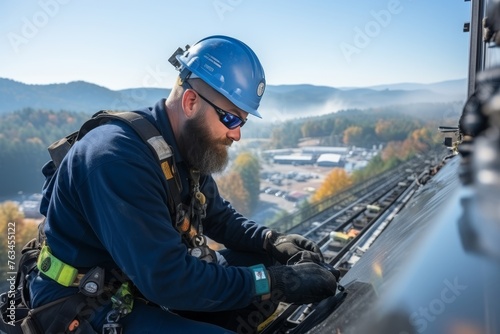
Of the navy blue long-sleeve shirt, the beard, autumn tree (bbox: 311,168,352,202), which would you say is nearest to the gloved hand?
the navy blue long-sleeve shirt

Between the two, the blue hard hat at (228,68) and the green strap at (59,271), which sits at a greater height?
the blue hard hat at (228,68)

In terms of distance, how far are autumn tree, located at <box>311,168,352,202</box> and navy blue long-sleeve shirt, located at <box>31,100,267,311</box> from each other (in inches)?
2584

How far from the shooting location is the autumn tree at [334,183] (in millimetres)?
67125

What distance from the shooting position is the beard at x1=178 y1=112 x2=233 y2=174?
2160 mm

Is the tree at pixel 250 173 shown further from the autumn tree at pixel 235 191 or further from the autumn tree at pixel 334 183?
the autumn tree at pixel 334 183

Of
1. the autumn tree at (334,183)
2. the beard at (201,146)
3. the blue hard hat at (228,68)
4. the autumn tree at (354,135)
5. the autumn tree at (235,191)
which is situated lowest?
the autumn tree at (235,191)

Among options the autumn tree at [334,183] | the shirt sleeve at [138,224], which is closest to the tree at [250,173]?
the autumn tree at [334,183]

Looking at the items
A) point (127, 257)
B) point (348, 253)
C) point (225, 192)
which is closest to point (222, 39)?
point (127, 257)

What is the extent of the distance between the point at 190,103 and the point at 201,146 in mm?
257

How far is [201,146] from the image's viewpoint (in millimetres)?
2178

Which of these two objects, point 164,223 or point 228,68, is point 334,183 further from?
point 164,223

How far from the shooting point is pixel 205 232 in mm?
2871

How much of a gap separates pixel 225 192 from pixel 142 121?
59.8 metres

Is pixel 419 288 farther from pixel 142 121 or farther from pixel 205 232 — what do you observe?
pixel 205 232
